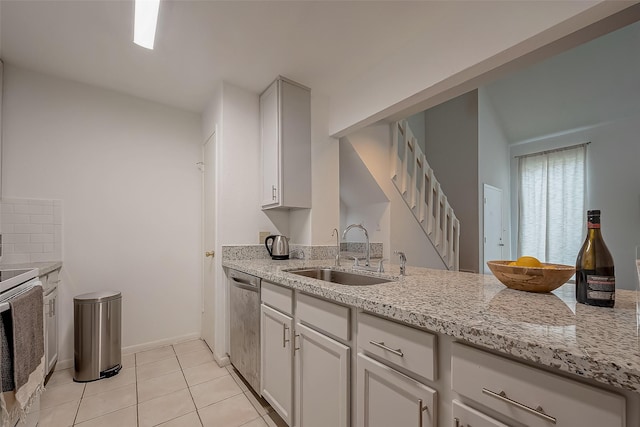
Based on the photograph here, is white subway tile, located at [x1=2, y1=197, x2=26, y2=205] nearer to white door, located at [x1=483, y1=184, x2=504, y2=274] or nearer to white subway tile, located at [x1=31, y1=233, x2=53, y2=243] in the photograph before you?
white subway tile, located at [x1=31, y1=233, x2=53, y2=243]

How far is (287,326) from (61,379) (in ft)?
6.73

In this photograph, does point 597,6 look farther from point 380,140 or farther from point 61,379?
point 61,379

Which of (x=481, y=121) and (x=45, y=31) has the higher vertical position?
(x=481, y=121)

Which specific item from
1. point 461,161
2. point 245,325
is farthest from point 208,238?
point 461,161

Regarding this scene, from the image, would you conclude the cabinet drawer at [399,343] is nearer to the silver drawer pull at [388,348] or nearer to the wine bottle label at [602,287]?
the silver drawer pull at [388,348]

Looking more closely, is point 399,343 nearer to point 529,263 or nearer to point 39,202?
point 529,263

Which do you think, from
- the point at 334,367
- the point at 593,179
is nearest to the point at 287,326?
the point at 334,367

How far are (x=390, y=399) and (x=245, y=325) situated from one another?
134 cm

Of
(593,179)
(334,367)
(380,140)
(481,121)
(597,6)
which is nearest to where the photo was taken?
(597,6)

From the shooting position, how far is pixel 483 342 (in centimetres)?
72

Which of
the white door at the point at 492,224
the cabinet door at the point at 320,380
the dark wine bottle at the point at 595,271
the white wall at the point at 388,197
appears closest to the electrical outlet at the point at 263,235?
the white wall at the point at 388,197

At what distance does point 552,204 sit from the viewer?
475cm

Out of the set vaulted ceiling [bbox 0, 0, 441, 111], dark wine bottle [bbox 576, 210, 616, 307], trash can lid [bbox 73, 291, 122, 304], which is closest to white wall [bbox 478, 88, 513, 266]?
vaulted ceiling [bbox 0, 0, 441, 111]

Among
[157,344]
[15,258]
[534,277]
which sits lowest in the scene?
[157,344]
